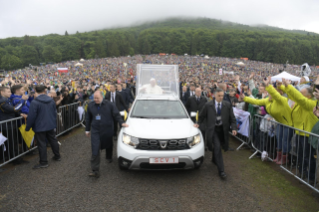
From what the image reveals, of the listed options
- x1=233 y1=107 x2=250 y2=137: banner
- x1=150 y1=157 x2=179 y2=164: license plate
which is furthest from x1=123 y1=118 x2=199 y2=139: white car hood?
x1=233 y1=107 x2=250 y2=137: banner

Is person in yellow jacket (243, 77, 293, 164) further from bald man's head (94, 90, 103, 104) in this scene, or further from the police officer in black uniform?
bald man's head (94, 90, 103, 104)

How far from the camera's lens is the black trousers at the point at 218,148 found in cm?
462

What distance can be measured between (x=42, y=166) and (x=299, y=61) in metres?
111

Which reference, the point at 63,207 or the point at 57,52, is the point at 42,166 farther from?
the point at 57,52

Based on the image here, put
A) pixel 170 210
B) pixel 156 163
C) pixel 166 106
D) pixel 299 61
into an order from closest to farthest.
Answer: pixel 170 210
pixel 156 163
pixel 166 106
pixel 299 61

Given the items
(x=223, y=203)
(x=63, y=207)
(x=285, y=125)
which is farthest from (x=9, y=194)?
(x=285, y=125)

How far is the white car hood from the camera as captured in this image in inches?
173

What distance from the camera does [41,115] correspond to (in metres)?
5.13

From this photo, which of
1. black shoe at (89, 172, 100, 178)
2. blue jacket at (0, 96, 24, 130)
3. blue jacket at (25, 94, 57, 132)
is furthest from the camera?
blue jacket at (0, 96, 24, 130)

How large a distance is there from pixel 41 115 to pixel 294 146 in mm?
5606

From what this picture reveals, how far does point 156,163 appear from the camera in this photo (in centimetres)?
422

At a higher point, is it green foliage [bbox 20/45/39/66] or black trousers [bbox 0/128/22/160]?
green foliage [bbox 20/45/39/66]

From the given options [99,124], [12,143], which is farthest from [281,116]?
[12,143]

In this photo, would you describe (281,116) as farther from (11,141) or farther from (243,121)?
(11,141)
